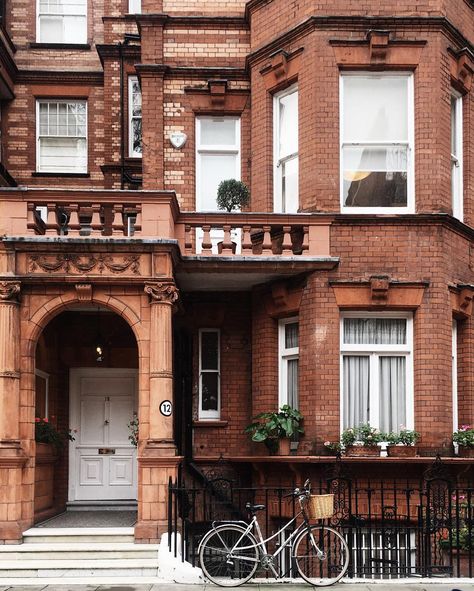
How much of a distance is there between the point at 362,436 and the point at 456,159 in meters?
4.93

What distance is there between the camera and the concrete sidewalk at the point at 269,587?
1062 cm

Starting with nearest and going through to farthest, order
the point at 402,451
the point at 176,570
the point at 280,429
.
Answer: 1. the point at 176,570
2. the point at 402,451
3. the point at 280,429

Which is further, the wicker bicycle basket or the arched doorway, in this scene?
the arched doorway

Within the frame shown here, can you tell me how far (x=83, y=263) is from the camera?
12.4 m

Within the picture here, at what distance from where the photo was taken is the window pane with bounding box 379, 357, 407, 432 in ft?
44.4

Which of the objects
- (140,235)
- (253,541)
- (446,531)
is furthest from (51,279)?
(446,531)

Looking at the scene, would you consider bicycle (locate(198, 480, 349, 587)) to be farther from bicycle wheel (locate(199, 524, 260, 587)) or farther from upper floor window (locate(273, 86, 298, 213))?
upper floor window (locate(273, 86, 298, 213))

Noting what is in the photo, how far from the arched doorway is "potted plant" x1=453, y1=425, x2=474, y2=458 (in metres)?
5.68

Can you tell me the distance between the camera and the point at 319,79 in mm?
13836

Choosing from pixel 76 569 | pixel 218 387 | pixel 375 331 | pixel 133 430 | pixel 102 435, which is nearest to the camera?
pixel 76 569

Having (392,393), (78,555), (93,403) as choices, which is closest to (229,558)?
(78,555)

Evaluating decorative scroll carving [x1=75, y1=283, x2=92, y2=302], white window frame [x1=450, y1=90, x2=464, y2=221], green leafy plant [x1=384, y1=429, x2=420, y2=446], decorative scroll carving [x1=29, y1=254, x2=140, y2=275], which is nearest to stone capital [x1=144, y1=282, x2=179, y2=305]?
decorative scroll carving [x1=29, y1=254, x2=140, y2=275]

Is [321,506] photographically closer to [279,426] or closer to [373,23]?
[279,426]

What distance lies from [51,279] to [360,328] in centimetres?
481
